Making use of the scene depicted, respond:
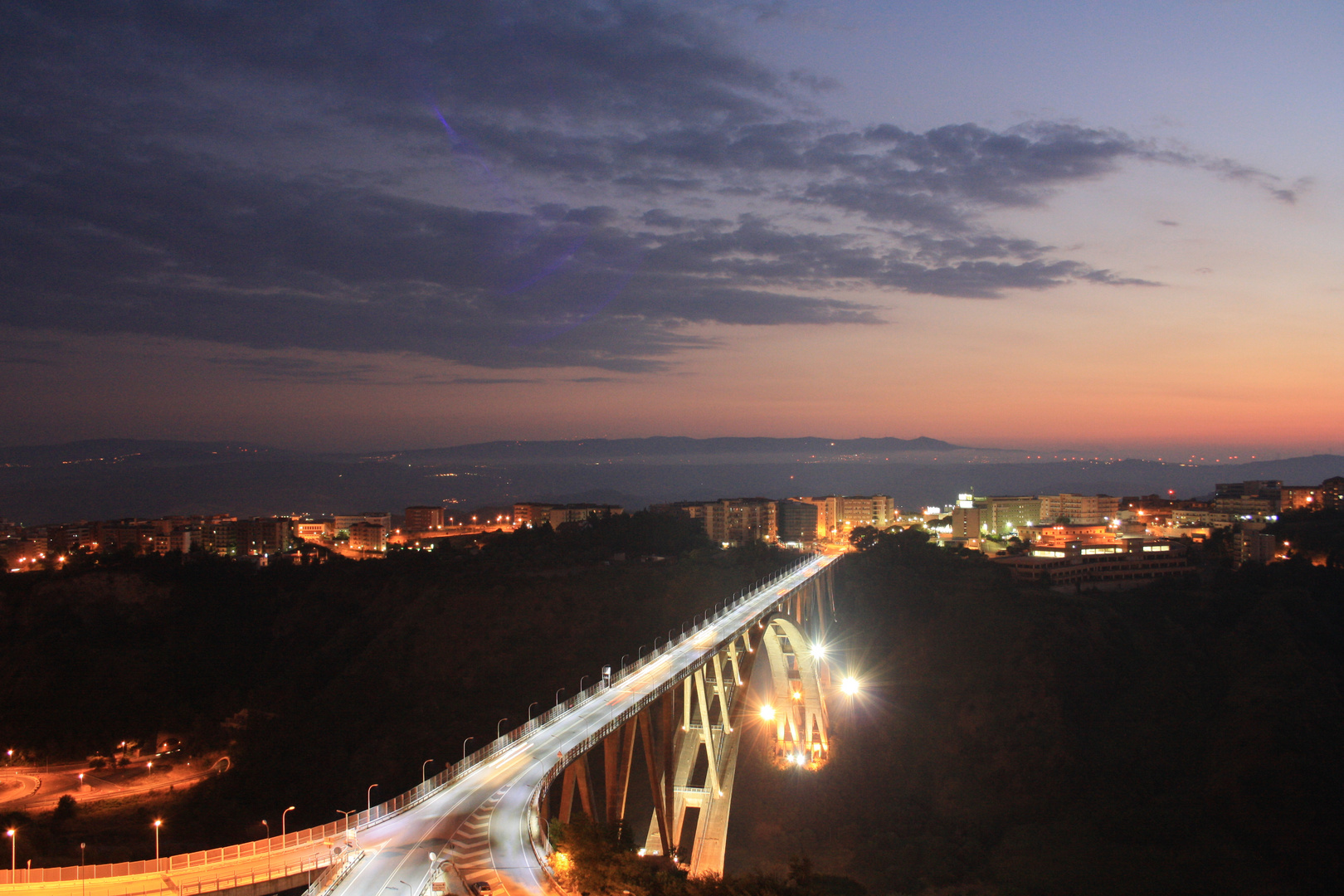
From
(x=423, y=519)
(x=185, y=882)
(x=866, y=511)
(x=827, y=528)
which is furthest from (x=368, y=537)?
(x=185, y=882)

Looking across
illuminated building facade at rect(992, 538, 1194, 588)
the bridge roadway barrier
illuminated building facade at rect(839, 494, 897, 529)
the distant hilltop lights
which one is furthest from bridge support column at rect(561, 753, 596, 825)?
illuminated building facade at rect(839, 494, 897, 529)

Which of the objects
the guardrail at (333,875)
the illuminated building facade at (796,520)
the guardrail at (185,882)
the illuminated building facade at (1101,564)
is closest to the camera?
the guardrail at (185,882)

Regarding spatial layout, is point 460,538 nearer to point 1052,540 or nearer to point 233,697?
point 233,697

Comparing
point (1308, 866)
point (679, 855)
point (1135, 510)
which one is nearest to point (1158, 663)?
point (1308, 866)

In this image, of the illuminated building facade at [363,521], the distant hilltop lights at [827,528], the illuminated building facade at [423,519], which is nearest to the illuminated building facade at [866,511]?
the distant hilltop lights at [827,528]

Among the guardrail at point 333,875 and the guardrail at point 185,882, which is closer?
the guardrail at point 185,882

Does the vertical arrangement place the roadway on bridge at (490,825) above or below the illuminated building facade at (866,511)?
below

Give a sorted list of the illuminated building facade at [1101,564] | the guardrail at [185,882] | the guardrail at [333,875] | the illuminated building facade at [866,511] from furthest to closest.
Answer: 1. the illuminated building facade at [866,511]
2. the illuminated building facade at [1101,564]
3. the guardrail at [333,875]
4. the guardrail at [185,882]

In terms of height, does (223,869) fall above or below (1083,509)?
below

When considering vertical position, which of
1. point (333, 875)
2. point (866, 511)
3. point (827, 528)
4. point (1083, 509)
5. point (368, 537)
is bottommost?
point (368, 537)

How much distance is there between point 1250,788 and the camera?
130ft

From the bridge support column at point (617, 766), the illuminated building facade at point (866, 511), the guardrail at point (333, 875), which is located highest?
the illuminated building facade at point (866, 511)

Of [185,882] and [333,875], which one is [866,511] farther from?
[185,882]

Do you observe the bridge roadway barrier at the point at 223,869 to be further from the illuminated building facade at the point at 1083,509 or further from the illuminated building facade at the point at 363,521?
the illuminated building facade at the point at 363,521
